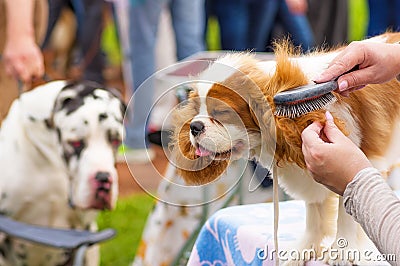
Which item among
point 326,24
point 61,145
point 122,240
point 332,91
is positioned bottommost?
point 122,240

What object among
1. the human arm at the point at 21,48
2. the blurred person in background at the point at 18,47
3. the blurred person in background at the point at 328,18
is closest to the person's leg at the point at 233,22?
the blurred person in background at the point at 328,18

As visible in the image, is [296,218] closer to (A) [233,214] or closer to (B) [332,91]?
(A) [233,214]

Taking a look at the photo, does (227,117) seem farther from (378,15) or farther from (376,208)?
(378,15)

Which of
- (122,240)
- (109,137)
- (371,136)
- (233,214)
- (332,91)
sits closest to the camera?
(332,91)

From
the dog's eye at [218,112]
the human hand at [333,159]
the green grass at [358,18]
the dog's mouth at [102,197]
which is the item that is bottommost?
the green grass at [358,18]

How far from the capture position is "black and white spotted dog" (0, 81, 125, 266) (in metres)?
2.85

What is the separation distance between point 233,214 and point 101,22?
14.7 feet

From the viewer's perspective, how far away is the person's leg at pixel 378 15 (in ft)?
18.4

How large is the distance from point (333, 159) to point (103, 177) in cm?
137

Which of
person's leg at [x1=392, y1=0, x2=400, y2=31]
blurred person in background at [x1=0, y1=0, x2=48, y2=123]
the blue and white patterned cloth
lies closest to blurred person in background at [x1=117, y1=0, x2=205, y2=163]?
person's leg at [x1=392, y1=0, x2=400, y2=31]

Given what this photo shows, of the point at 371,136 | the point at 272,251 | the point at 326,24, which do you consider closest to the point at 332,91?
the point at 371,136

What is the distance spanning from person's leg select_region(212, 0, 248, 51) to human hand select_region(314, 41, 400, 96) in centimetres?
361

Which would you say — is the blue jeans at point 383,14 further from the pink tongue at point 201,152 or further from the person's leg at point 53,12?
the pink tongue at point 201,152

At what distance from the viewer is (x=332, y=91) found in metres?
1.68
